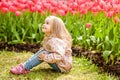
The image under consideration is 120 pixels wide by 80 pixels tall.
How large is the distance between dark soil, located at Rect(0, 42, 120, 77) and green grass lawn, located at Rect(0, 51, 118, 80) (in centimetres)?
9

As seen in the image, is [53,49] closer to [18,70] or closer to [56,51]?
[56,51]

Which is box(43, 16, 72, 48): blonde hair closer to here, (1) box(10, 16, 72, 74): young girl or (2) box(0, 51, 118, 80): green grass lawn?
(1) box(10, 16, 72, 74): young girl

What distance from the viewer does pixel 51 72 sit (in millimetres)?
5812

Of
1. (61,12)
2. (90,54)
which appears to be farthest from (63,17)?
(90,54)

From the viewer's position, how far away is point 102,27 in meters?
7.11

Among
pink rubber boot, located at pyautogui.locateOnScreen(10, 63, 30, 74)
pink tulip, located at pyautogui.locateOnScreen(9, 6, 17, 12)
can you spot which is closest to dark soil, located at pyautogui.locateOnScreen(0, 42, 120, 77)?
pink tulip, located at pyautogui.locateOnScreen(9, 6, 17, 12)

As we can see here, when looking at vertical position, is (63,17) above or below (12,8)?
below

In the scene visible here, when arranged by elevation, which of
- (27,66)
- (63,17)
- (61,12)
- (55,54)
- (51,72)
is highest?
(61,12)

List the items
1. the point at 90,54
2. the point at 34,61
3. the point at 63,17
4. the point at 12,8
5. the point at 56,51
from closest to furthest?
1. the point at 56,51
2. the point at 34,61
3. the point at 90,54
4. the point at 12,8
5. the point at 63,17

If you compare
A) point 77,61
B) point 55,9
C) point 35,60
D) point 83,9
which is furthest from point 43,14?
point 35,60

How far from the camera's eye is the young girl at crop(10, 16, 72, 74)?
18.0 feet

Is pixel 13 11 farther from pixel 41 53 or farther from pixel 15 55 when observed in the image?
pixel 41 53

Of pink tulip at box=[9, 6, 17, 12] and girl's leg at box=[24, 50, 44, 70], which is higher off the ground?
pink tulip at box=[9, 6, 17, 12]

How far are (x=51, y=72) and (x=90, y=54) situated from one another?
917 mm
